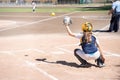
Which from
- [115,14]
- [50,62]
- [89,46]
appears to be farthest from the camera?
[115,14]

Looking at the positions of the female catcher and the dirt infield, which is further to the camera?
the female catcher

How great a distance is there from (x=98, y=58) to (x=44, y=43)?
5404 millimetres

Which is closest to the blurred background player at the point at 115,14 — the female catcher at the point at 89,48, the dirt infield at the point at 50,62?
the dirt infield at the point at 50,62

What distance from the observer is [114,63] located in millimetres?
10625

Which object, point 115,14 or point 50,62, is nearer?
point 50,62

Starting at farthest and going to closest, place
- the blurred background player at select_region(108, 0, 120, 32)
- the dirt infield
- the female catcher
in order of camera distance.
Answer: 1. the blurred background player at select_region(108, 0, 120, 32)
2. the female catcher
3. the dirt infield

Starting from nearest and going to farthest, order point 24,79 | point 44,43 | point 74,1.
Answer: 1. point 24,79
2. point 44,43
3. point 74,1

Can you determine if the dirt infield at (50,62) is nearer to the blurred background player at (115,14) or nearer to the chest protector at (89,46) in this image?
the chest protector at (89,46)

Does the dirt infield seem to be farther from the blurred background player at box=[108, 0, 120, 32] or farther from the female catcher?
the blurred background player at box=[108, 0, 120, 32]

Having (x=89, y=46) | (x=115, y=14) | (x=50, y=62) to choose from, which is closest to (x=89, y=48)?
(x=89, y=46)

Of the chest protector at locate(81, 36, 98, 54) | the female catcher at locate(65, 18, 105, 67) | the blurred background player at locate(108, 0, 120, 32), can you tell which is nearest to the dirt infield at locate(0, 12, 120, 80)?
the female catcher at locate(65, 18, 105, 67)

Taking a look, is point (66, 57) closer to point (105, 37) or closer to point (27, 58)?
point (27, 58)

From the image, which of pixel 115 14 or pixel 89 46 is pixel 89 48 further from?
pixel 115 14

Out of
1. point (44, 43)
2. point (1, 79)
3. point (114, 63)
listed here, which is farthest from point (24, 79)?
point (44, 43)
